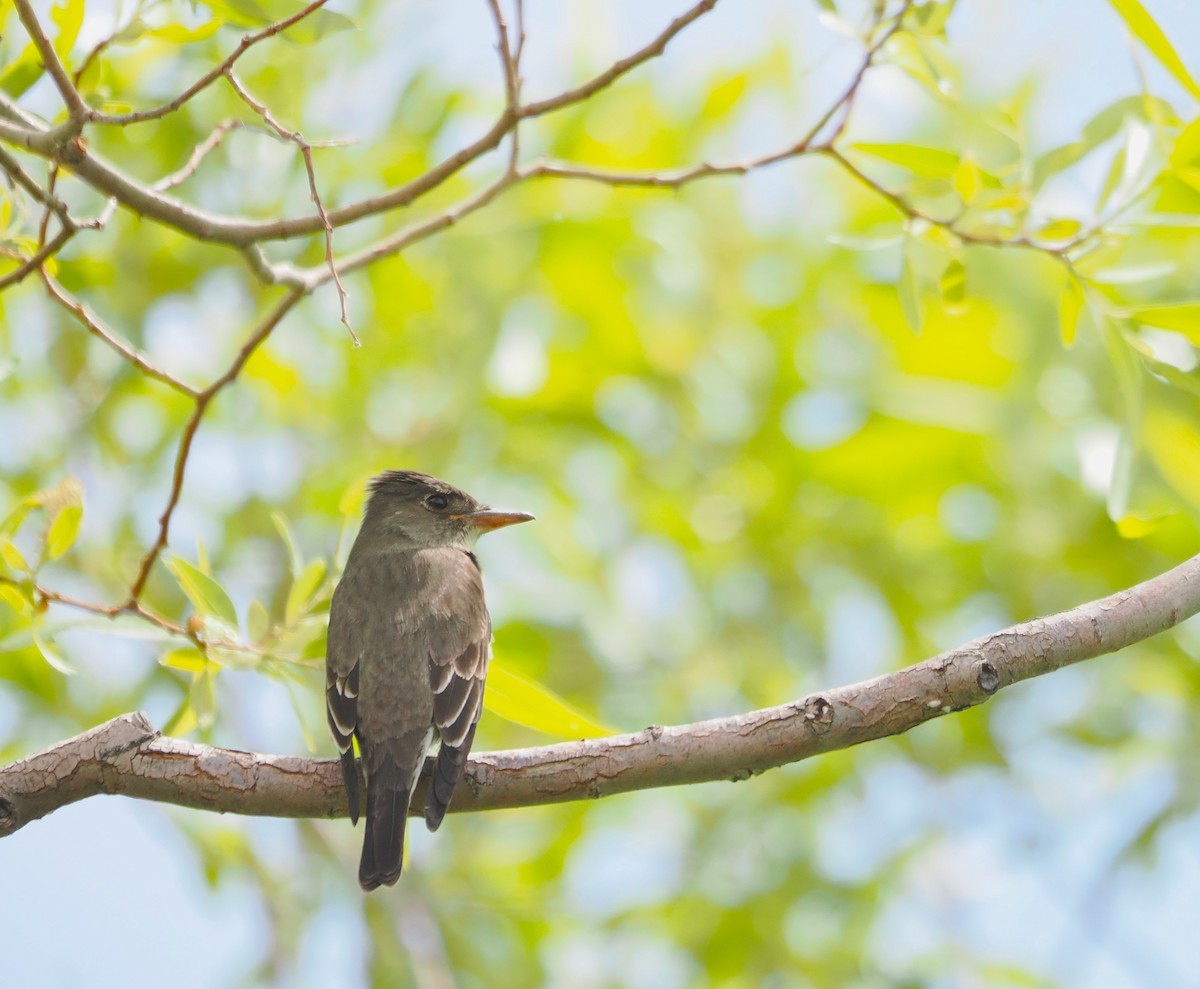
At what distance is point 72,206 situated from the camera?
15.1 ft

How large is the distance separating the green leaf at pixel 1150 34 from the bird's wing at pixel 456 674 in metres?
2.27

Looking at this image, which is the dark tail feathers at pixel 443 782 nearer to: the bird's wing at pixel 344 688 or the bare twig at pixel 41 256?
the bird's wing at pixel 344 688

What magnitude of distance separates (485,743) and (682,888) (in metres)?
1.00

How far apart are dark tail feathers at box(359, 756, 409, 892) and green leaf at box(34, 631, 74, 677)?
0.91 meters

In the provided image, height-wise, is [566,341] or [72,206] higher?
[72,206]

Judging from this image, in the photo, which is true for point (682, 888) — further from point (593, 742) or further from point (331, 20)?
point (331, 20)

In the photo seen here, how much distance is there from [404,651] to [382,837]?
82 cm

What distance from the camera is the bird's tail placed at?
12.1ft

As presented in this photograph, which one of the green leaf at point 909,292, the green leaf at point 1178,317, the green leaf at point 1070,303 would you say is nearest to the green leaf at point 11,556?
the green leaf at point 909,292

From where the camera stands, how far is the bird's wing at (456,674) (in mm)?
3547

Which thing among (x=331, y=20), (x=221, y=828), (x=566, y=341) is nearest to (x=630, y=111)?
(x=566, y=341)

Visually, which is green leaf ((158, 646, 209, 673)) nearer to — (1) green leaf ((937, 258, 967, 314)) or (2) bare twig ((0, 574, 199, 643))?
(2) bare twig ((0, 574, 199, 643))

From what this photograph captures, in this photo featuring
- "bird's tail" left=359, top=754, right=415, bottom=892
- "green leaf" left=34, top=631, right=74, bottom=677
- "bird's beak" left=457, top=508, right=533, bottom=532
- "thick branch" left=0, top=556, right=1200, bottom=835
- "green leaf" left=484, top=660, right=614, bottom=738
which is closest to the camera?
"thick branch" left=0, top=556, right=1200, bottom=835

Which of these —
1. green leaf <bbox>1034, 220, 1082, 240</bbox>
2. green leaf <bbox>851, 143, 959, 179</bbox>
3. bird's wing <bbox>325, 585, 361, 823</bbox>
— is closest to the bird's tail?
bird's wing <bbox>325, 585, 361, 823</bbox>
